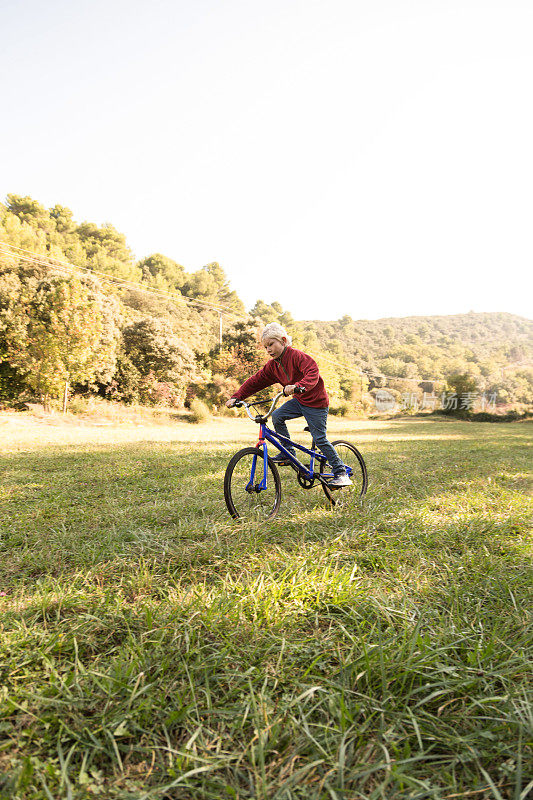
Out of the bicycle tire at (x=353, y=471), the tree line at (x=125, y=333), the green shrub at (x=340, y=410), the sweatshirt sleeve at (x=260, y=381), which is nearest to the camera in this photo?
the sweatshirt sleeve at (x=260, y=381)

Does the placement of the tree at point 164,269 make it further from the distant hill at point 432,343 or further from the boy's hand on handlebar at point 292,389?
the boy's hand on handlebar at point 292,389

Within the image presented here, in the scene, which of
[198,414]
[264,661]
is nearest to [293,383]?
[264,661]

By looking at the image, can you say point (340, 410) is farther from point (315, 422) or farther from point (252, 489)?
point (252, 489)

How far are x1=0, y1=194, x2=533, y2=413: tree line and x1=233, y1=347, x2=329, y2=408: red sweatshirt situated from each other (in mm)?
13558

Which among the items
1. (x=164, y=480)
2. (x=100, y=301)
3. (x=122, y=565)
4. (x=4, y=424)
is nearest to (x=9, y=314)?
(x=100, y=301)

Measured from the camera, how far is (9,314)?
1755 centimetres

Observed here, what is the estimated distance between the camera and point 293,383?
3.87 meters

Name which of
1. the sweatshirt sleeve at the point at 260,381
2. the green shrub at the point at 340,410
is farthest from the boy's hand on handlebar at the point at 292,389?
the green shrub at the point at 340,410

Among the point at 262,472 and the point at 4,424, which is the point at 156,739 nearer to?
the point at 262,472

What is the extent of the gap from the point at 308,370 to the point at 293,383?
19 centimetres

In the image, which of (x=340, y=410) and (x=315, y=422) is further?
(x=340, y=410)

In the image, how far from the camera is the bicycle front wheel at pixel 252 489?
3.55 metres

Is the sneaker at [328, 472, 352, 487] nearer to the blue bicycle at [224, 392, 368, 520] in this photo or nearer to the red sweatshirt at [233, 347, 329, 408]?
the blue bicycle at [224, 392, 368, 520]

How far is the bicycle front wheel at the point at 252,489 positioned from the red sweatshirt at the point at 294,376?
617 mm
